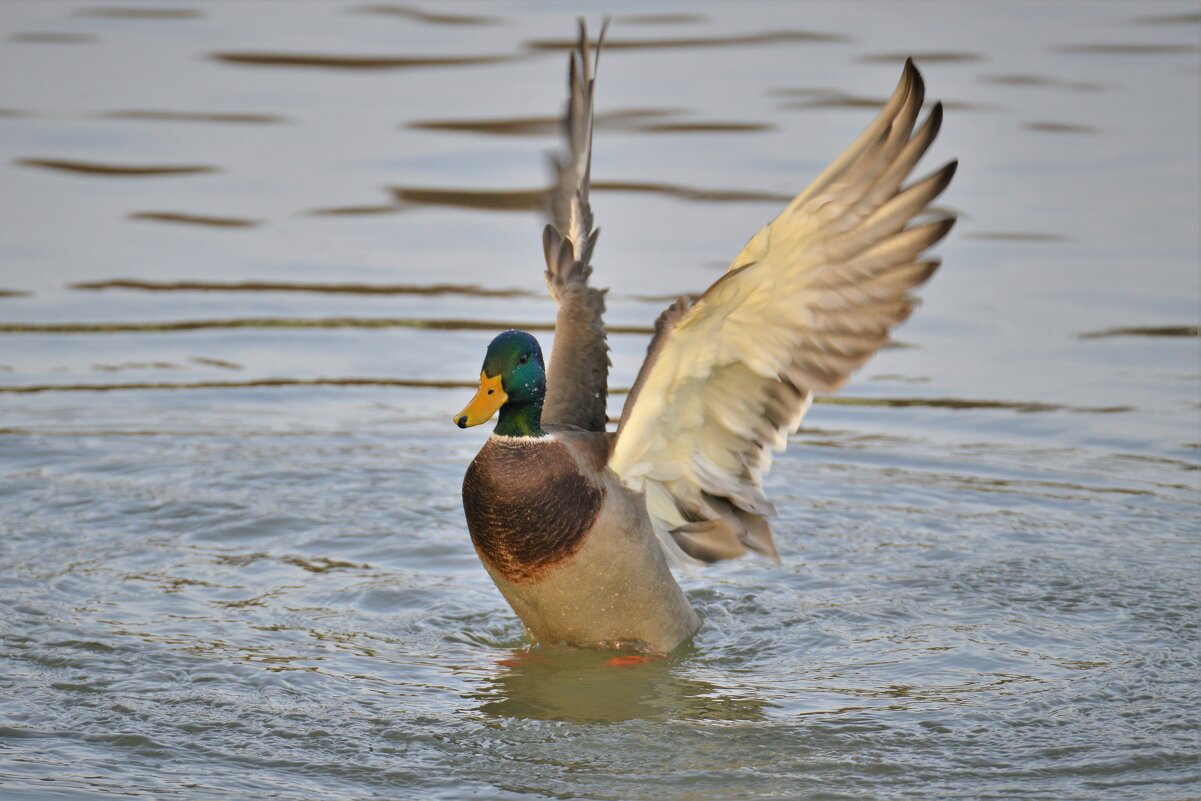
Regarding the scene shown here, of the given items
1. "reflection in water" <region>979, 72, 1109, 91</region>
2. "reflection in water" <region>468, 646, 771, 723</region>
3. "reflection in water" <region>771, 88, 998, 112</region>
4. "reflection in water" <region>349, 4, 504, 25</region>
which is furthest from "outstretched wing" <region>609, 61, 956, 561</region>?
"reflection in water" <region>349, 4, 504, 25</region>

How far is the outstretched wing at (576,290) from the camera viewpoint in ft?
23.9

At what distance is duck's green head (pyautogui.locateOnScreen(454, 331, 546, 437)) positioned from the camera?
646 cm

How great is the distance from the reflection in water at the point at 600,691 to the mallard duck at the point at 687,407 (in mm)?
96

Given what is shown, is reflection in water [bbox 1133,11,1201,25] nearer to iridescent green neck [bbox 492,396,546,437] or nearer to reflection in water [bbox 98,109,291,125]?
reflection in water [bbox 98,109,291,125]

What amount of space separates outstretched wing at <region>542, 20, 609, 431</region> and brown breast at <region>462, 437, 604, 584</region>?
71 cm

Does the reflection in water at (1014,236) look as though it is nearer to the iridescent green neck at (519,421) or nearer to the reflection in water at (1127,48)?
the reflection in water at (1127,48)

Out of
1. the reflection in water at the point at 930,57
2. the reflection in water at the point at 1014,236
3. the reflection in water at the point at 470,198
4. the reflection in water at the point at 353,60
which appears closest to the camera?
the reflection in water at the point at 1014,236

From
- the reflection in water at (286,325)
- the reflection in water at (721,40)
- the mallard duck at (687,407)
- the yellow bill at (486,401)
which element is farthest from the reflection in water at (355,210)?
the yellow bill at (486,401)

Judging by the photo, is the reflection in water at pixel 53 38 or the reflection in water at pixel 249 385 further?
the reflection in water at pixel 53 38

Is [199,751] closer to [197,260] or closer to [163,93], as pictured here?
[197,260]

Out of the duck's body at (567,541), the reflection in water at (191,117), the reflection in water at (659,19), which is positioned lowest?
the duck's body at (567,541)

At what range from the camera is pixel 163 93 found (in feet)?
47.9

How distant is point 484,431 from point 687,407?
10.5ft

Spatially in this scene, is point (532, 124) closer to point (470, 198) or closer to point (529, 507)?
point (470, 198)
